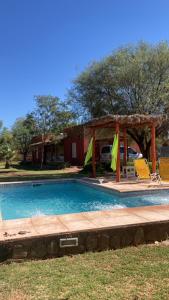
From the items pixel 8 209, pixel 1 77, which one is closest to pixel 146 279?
pixel 8 209

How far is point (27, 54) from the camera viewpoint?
64.5ft

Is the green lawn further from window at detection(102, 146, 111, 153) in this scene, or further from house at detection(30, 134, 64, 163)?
house at detection(30, 134, 64, 163)

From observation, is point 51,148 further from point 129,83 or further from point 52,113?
point 129,83

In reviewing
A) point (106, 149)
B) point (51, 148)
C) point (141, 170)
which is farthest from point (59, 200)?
point (51, 148)

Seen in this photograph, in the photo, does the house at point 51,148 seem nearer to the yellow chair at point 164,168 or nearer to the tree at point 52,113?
the tree at point 52,113

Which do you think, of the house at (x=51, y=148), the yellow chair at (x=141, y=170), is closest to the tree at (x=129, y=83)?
the yellow chair at (x=141, y=170)

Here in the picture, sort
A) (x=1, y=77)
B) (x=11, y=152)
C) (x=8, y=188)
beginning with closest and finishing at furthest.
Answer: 1. (x=8, y=188)
2. (x=1, y=77)
3. (x=11, y=152)

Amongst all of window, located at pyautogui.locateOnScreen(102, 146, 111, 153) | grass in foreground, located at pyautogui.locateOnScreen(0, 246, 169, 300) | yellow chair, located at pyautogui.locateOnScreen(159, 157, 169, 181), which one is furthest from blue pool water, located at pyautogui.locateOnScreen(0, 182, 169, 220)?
window, located at pyautogui.locateOnScreen(102, 146, 111, 153)

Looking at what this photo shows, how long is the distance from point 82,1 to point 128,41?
5.07 meters

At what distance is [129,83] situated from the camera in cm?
1719

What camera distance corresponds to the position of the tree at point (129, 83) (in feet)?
55.7

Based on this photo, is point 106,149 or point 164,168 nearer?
point 164,168

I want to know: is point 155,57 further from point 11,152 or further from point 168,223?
point 11,152

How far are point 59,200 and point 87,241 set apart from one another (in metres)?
7.05
